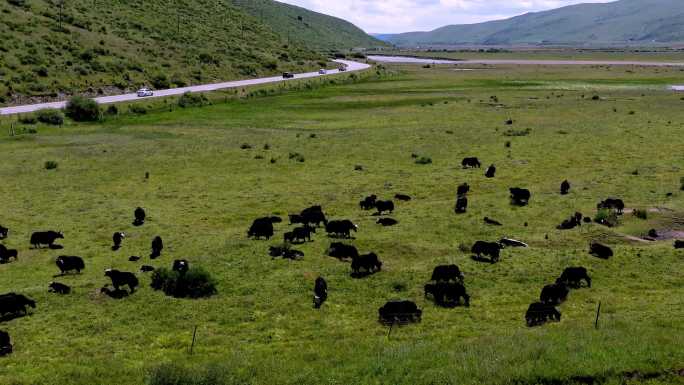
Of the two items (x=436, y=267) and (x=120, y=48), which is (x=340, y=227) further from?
(x=120, y=48)

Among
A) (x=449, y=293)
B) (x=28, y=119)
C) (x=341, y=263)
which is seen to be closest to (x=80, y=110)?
(x=28, y=119)

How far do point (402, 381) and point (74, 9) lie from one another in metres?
134

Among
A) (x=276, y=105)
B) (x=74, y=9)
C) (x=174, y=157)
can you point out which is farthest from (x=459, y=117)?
(x=74, y=9)

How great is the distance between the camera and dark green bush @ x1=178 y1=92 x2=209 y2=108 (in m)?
81.3

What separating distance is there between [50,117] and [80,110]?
389 centimetres

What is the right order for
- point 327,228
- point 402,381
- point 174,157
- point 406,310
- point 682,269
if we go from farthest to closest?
point 174,157 → point 327,228 → point 682,269 → point 406,310 → point 402,381

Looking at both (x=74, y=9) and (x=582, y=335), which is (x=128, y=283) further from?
(x=74, y=9)

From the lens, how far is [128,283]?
1958cm

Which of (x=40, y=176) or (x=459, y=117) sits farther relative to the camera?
(x=459, y=117)

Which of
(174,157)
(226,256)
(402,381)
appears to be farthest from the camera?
(174,157)

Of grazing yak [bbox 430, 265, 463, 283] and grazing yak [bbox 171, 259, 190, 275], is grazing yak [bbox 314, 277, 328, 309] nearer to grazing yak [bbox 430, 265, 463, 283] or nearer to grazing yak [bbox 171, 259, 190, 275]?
grazing yak [bbox 430, 265, 463, 283]

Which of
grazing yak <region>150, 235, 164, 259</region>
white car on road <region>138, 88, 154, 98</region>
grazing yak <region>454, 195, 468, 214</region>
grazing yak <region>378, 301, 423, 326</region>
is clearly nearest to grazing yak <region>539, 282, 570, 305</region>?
grazing yak <region>378, 301, 423, 326</region>

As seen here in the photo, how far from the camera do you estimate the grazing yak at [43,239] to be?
24672 millimetres

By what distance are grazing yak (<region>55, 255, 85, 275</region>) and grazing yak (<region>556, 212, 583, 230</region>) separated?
21183mm
